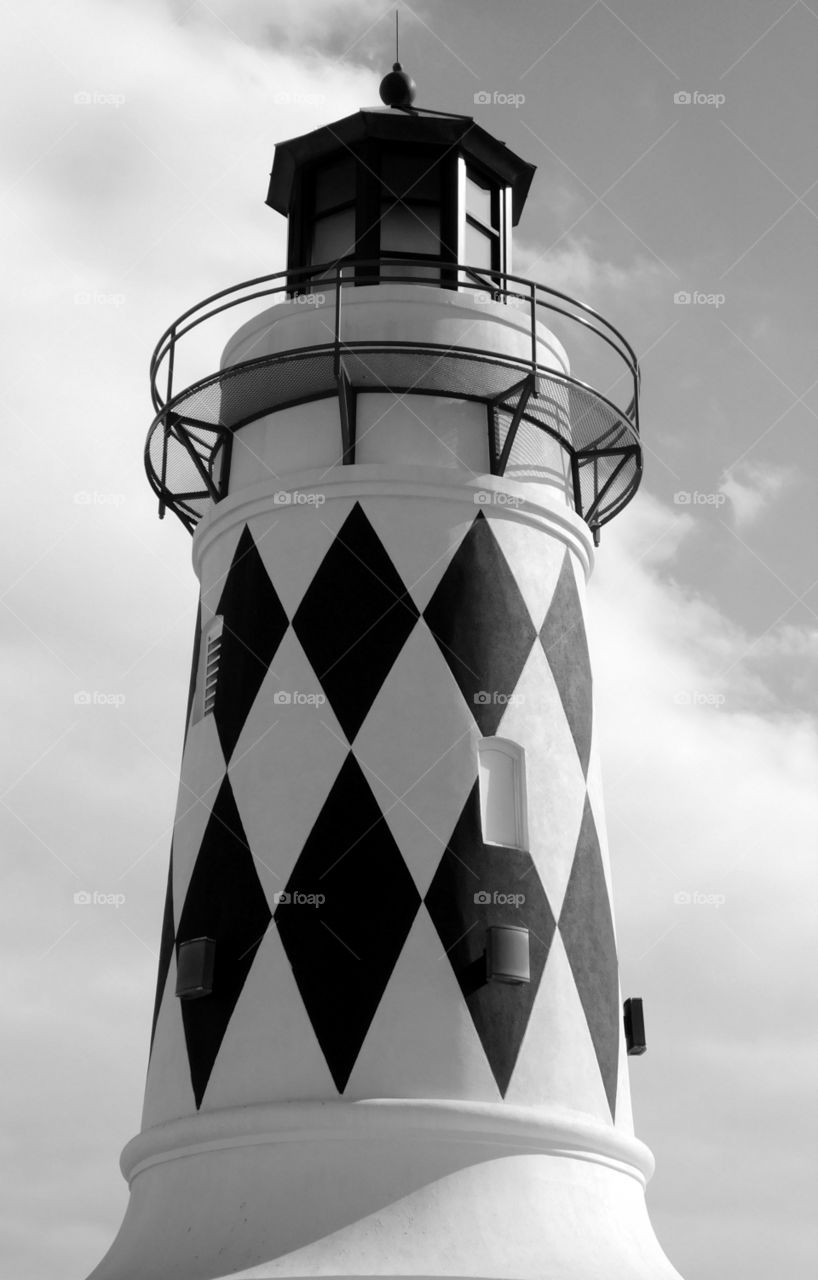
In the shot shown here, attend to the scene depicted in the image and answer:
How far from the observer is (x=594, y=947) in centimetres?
1584

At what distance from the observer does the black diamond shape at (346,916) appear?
47.5ft

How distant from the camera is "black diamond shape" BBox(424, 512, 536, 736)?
1580 cm

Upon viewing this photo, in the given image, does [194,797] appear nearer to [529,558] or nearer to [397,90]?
[529,558]

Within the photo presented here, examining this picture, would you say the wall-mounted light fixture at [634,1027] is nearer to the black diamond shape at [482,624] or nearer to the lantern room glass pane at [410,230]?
the black diamond shape at [482,624]

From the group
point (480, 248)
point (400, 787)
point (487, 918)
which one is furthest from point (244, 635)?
point (480, 248)

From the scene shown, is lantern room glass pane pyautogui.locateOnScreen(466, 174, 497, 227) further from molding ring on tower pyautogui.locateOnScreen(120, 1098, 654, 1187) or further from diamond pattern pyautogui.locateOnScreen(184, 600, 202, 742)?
molding ring on tower pyautogui.locateOnScreen(120, 1098, 654, 1187)

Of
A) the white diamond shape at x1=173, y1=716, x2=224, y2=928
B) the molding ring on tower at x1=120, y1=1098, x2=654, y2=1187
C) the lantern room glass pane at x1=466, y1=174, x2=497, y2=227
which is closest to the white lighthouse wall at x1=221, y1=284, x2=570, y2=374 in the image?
the lantern room glass pane at x1=466, y1=174, x2=497, y2=227

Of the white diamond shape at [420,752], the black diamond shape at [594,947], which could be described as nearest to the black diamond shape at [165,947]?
the white diamond shape at [420,752]

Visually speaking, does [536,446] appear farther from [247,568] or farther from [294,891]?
[294,891]

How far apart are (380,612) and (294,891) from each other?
2.67 meters

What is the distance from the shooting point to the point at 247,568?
16.7m

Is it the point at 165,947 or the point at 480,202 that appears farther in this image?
the point at 480,202

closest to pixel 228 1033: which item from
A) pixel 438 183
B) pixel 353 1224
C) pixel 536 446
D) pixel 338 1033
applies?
pixel 338 1033

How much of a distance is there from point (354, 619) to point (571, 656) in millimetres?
2345
